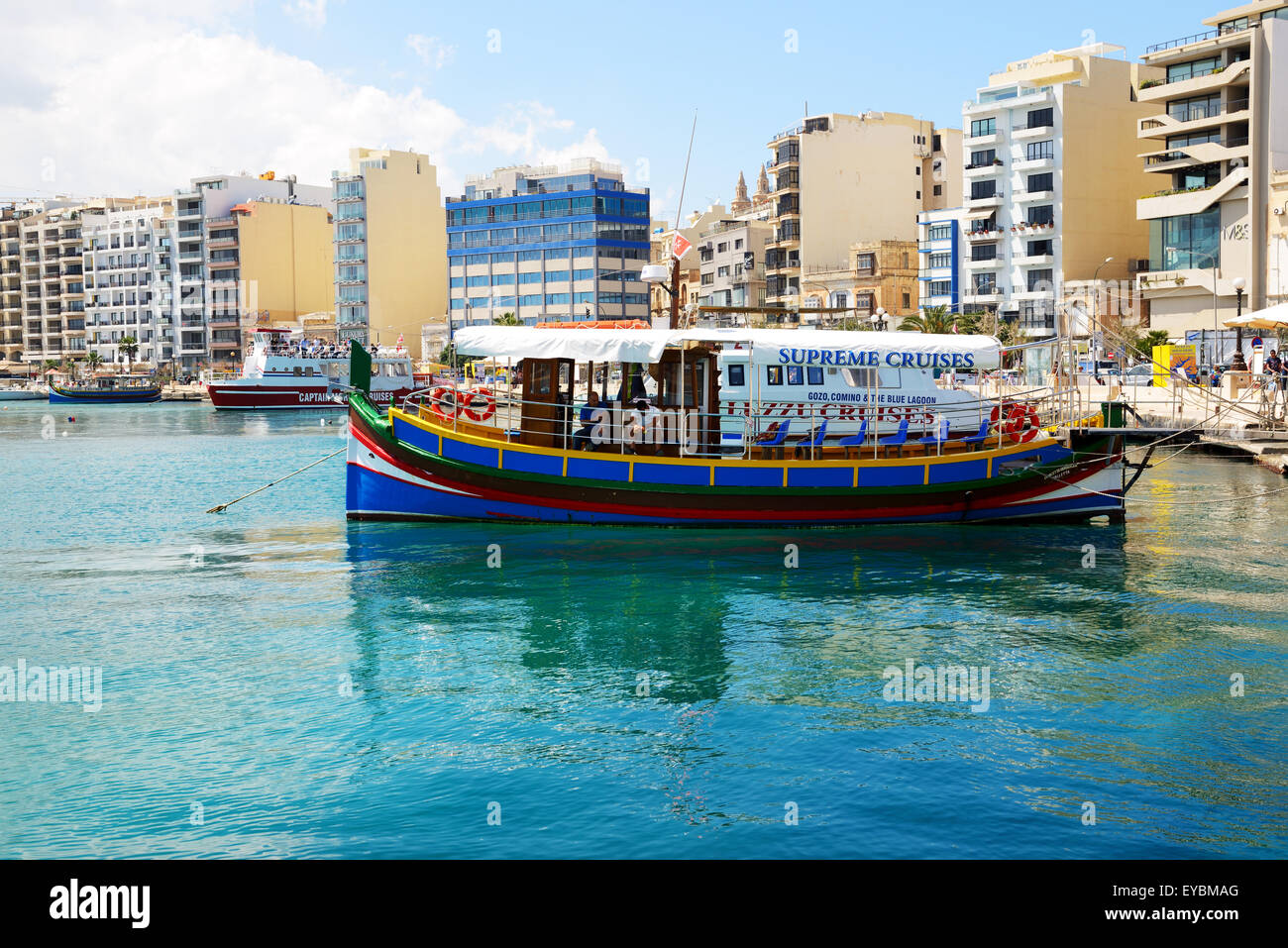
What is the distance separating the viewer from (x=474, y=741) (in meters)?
12.0

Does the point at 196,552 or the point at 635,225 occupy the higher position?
the point at 635,225

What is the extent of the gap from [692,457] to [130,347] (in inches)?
5084

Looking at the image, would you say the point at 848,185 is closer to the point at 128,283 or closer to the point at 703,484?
the point at 703,484

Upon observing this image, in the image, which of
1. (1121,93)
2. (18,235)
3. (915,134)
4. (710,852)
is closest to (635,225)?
(915,134)

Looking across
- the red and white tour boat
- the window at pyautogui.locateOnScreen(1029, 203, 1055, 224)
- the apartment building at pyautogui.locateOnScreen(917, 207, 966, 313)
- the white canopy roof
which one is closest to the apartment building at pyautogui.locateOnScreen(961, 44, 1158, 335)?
the window at pyautogui.locateOnScreen(1029, 203, 1055, 224)

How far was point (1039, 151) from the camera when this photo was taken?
258ft

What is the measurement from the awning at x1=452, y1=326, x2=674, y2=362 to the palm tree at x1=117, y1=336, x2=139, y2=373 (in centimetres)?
12612

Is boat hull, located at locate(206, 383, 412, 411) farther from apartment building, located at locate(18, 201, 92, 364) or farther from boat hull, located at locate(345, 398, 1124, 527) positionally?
boat hull, located at locate(345, 398, 1124, 527)

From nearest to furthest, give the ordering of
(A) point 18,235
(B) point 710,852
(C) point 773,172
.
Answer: (B) point 710,852 < (C) point 773,172 < (A) point 18,235

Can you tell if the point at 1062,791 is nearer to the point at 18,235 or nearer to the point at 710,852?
the point at 710,852


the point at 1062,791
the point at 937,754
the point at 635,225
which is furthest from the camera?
the point at 635,225

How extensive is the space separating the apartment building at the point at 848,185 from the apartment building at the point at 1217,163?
28953 mm

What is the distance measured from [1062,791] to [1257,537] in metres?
16.3
